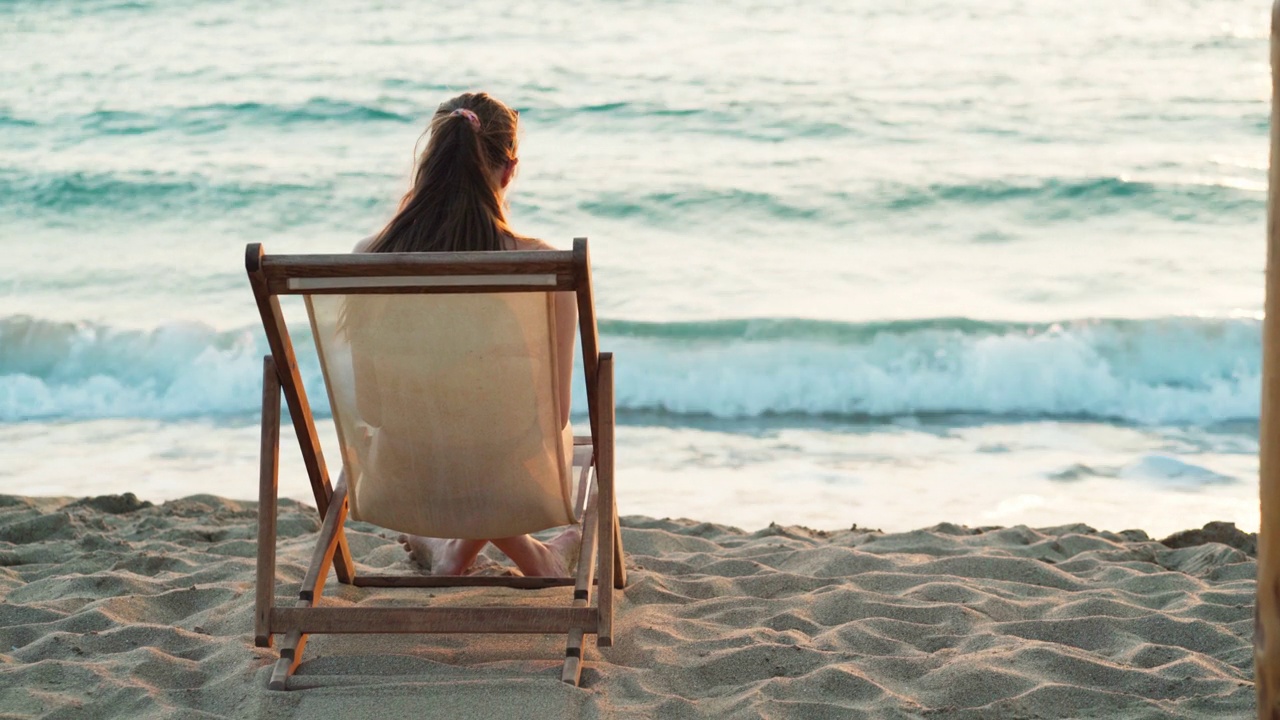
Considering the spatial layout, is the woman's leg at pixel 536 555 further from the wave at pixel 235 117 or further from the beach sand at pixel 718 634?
the wave at pixel 235 117

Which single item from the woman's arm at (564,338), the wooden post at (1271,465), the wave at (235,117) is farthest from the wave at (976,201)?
the wooden post at (1271,465)

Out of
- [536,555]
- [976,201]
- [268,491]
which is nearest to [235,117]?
[976,201]

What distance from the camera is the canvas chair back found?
8.67ft

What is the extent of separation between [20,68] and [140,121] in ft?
8.39

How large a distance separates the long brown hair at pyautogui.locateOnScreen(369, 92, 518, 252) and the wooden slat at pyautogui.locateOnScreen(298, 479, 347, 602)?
2.16ft

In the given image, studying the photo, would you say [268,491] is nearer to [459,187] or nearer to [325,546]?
[325,546]

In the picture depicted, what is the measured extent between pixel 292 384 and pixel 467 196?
23.2 inches

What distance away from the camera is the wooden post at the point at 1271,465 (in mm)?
1644

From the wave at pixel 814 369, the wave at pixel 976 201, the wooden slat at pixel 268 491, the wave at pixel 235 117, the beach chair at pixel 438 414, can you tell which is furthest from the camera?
the wave at pixel 235 117

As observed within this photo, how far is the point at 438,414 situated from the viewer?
107 inches

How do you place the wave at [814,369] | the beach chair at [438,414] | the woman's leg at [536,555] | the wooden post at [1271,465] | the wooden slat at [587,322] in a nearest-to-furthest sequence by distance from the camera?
the wooden post at [1271,465]
the wooden slat at [587,322]
the beach chair at [438,414]
the woman's leg at [536,555]
the wave at [814,369]

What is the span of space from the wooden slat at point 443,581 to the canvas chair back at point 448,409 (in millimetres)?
499

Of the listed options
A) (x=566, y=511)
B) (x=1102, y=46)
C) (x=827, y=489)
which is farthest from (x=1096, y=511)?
(x=1102, y=46)

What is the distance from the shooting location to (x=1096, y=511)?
480 centimetres
